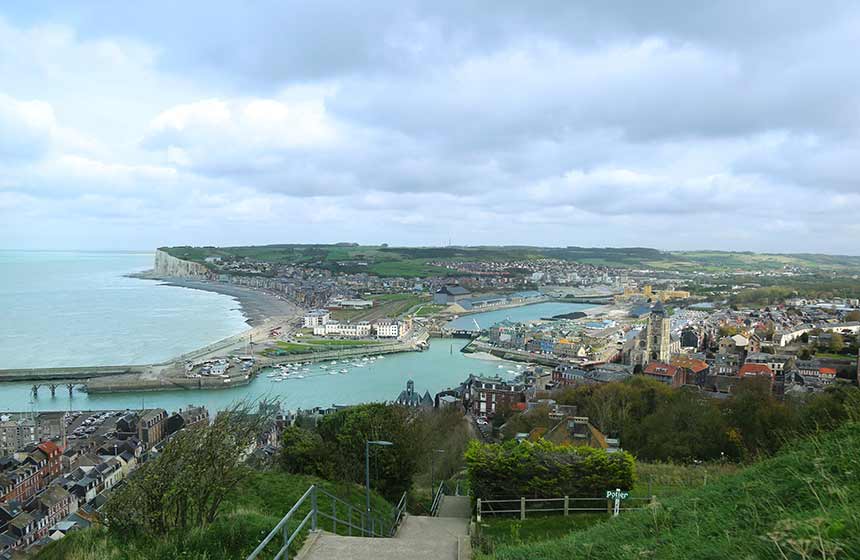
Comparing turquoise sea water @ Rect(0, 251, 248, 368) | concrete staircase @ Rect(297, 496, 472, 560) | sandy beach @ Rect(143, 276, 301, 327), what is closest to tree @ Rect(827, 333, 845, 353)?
concrete staircase @ Rect(297, 496, 472, 560)

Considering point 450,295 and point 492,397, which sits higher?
point 450,295

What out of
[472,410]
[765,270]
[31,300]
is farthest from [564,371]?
[765,270]

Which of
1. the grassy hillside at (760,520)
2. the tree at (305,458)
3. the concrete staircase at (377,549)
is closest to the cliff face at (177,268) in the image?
the tree at (305,458)

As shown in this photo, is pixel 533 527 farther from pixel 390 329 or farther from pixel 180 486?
pixel 390 329

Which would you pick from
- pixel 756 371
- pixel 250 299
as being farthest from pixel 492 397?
pixel 250 299

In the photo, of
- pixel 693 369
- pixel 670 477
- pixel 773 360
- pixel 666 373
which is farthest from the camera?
pixel 773 360

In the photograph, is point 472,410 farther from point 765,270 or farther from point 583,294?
point 765,270

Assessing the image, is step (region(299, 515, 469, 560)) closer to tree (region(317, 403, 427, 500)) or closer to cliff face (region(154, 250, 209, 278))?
tree (region(317, 403, 427, 500))

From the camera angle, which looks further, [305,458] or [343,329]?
[343,329]
